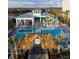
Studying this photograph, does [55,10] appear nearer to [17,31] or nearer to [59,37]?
[59,37]

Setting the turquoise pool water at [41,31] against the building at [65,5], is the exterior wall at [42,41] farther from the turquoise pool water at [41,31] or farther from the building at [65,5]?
the building at [65,5]

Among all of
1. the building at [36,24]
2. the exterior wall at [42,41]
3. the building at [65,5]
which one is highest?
the building at [65,5]

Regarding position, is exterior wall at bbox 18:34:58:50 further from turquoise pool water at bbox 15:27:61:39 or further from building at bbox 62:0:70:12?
building at bbox 62:0:70:12

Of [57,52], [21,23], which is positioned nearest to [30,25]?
[21,23]

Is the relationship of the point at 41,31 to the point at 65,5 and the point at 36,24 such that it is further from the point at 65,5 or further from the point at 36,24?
the point at 65,5

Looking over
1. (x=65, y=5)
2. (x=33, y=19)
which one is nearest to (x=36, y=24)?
(x=33, y=19)

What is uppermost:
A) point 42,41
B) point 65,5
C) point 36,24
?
point 65,5

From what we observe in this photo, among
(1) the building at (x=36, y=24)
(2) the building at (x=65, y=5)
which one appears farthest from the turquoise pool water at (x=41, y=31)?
(2) the building at (x=65, y=5)

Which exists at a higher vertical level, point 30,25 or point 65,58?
point 30,25
